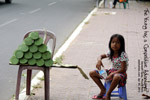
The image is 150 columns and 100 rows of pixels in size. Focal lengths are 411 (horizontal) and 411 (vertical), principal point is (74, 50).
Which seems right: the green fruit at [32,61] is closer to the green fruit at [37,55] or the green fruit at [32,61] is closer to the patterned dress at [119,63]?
the green fruit at [37,55]

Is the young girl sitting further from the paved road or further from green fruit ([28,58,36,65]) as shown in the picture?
the paved road

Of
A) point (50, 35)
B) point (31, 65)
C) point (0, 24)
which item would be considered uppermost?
point (0, 24)

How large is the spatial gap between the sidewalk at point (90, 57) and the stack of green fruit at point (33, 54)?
0.78 metres

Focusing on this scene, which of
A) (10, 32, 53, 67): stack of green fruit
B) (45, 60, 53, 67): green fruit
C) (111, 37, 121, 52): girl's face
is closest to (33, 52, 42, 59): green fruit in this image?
(10, 32, 53, 67): stack of green fruit

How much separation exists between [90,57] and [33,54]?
4.02m

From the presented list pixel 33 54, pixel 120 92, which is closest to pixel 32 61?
pixel 33 54

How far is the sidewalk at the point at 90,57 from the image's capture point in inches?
257

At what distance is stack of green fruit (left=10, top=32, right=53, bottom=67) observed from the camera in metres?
5.62

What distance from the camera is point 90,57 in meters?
9.56

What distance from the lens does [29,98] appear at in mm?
6184

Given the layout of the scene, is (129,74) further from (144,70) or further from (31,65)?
(31,65)

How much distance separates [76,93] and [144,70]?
2107mm

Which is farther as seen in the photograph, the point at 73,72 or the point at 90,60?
the point at 90,60

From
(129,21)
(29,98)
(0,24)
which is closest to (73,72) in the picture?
(29,98)
